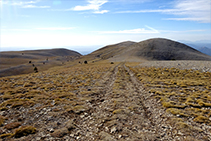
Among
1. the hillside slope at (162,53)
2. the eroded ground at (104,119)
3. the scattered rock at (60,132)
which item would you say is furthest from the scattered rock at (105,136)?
the hillside slope at (162,53)

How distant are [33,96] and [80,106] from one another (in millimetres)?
6788

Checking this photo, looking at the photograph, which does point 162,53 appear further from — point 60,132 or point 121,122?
point 60,132

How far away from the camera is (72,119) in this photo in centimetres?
998

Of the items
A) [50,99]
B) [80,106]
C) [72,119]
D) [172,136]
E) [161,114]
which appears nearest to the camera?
[172,136]

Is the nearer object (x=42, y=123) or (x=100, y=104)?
(x=42, y=123)

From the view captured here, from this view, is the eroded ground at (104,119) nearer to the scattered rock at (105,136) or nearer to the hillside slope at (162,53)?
the scattered rock at (105,136)

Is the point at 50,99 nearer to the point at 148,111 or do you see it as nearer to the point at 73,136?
the point at 73,136

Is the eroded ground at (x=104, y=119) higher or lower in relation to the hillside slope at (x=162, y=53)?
lower

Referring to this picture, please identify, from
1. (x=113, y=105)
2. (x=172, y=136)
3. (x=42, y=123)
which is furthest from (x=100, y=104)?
(x=172, y=136)

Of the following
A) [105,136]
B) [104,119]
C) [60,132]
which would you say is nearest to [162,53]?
[104,119]

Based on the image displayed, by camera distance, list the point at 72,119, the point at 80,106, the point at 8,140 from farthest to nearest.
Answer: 1. the point at 80,106
2. the point at 72,119
3. the point at 8,140

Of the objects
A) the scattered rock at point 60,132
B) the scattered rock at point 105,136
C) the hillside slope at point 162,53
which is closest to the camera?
the scattered rock at point 105,136

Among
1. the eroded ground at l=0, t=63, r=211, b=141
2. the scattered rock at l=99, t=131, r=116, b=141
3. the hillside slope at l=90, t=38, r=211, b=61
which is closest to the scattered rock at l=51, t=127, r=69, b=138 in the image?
the eroded ground at l=0, t=63, r=211, b=141

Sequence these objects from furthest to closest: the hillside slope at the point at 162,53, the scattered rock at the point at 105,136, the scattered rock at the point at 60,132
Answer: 1. the hillside slope at the point at 162,53
2. the scattered rock at the point at 60,132
3. the scattered rock at the point at 105,136
